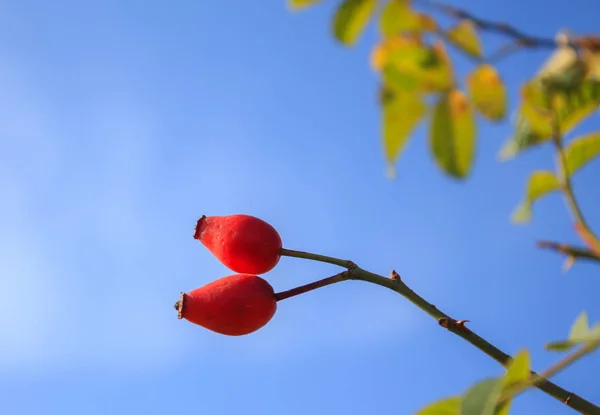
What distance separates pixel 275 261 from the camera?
8.48ft

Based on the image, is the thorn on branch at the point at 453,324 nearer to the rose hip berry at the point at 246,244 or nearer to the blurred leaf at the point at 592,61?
the rose hip berry at the point at 246,244

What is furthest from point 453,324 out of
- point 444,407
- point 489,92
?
point 489,92

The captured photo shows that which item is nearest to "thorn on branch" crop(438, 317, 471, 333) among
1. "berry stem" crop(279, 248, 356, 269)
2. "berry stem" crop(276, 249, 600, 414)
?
"berry stem" crop(276, 249, 600, 414)

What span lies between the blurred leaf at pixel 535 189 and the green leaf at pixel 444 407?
434 millimetres

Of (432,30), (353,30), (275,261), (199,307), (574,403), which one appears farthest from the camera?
(275,261)

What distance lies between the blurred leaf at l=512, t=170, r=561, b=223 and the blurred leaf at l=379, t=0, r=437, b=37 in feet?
1.48

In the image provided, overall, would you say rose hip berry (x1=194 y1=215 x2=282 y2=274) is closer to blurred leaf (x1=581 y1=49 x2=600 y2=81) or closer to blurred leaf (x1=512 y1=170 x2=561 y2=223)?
blurred leaf (x1=512 y1=170 x2=561 y2=223)

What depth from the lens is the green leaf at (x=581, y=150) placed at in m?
1.34

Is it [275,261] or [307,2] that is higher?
[275,261]

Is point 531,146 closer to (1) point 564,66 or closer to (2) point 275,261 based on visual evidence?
(1) point 564,66

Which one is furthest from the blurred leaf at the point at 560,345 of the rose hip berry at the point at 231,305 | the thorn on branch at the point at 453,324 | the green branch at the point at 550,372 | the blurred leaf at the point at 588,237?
the rose hip berry at the point at 231,305

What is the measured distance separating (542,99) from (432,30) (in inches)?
8.8

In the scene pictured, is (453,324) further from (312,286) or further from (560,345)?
(560,345)

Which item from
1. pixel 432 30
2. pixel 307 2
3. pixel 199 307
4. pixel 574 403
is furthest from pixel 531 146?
pixel 199 307
